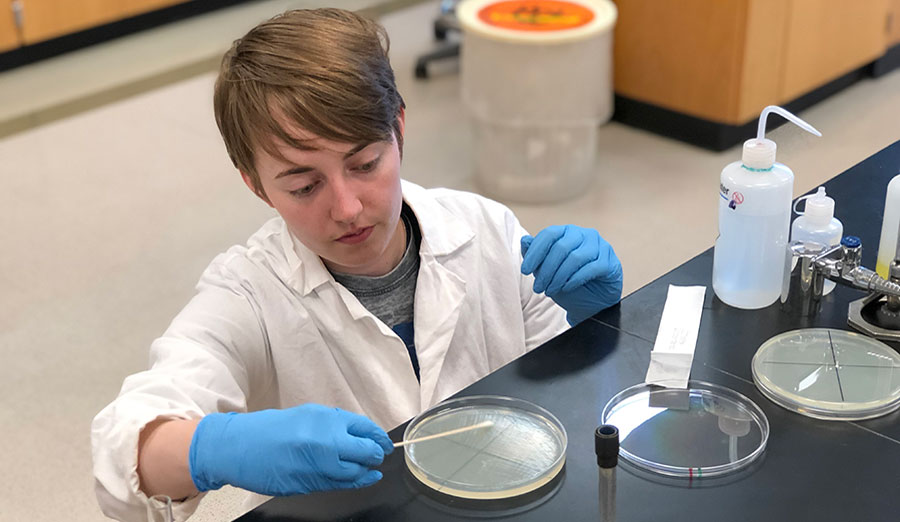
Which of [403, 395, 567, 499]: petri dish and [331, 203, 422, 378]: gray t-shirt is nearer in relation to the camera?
[403, 395, 567, 499]: petri dish

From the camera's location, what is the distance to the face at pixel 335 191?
1325mm

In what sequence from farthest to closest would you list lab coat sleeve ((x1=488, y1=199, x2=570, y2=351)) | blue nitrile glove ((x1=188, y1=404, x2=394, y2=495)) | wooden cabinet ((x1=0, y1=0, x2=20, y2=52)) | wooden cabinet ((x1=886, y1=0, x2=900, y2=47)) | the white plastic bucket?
wooden cabinet ((x1=0, y1=0, x2=20, y2=52))
wooden cabinet ((x1=886, y1=0, x2=900, y2=47))
the white plastic bucket
lab coat sleeve ((x1=488, y1=199, x2=570, y2=351))
blue nitrile glove ((x1=188, y1=404, x2=394, y2=495))

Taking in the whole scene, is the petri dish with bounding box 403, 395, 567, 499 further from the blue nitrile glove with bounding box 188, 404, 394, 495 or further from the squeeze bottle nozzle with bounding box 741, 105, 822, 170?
the squeeze bottle nozzle with bounding box 741, 105, 822, 170

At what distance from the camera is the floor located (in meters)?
2.62

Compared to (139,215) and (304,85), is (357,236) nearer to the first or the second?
(304,85)

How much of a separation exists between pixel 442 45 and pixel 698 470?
12.2 feet

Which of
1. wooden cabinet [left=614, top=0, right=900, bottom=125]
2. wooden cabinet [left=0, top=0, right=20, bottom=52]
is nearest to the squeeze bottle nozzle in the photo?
wooden cabinet [left=614, top=0, right=900, bottom=125]

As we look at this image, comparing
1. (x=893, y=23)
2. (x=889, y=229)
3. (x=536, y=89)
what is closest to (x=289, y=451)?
(x=889, y=229)

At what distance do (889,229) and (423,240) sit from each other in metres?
0.65

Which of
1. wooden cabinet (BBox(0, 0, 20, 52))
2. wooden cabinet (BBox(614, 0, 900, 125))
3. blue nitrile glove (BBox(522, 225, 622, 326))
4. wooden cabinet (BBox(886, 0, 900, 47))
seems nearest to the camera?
blue nitrile glove (BBox(522, 225, 622, 326))

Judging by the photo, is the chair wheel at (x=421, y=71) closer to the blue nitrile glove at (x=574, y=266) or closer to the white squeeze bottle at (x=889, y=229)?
the blue nitrile glove at (x=574, y=266)

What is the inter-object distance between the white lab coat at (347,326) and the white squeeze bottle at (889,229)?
0.52m

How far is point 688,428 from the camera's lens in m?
1.23

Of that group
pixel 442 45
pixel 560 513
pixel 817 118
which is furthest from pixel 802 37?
pixel 560 513
